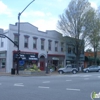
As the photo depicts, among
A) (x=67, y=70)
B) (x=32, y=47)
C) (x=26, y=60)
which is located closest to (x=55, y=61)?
(x=67, y=70)

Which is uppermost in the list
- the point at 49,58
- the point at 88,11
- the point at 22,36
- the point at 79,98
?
the point at 88,11

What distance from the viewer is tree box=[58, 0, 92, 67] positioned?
39594 millimetres

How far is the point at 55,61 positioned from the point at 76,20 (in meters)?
9.55

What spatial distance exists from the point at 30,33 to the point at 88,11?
12.7 meters

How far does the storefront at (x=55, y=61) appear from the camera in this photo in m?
40.1

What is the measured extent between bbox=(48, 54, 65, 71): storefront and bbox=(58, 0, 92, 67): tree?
17.2 feet

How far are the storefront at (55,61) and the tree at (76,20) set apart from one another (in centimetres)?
524

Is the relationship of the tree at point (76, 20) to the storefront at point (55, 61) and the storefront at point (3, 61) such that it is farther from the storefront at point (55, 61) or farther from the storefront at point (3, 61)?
the storefront at point (3, 61)

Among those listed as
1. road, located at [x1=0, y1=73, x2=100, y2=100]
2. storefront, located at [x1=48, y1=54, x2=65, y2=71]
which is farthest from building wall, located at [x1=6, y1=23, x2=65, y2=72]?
road, located at [x1=0, y1=73, x2=100, y2=100]

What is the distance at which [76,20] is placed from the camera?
39.7 metres

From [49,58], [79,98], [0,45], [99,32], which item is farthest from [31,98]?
[99,32]

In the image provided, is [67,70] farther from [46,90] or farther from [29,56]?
[46,90]

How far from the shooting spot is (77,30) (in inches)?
1565

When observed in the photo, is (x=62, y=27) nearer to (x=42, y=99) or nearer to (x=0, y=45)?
(x=0, y=45)
